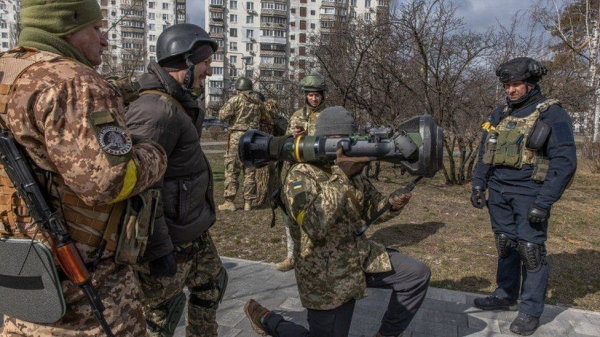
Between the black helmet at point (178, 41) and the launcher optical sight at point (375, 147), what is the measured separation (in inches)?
26.5

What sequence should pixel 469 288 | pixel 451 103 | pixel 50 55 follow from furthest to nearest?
pixel 451 103, pixel 469 288, pixel 50 55

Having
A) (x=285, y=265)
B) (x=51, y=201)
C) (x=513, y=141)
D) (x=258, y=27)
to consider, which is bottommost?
(x=285, y=265)

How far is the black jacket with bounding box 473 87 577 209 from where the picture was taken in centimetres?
347

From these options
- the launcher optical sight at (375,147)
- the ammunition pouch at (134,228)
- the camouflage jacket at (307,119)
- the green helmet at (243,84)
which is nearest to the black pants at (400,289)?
the launcher optical sight at (375,147)

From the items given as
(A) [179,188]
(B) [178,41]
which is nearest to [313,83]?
(B) [178,41]

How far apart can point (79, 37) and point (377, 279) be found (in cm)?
214

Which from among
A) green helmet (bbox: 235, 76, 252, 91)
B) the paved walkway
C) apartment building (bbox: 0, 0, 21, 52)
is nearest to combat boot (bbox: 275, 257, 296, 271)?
the paved walkway

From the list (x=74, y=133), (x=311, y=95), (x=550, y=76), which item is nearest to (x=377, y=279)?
(x=74, y=133)

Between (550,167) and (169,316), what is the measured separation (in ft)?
10.1

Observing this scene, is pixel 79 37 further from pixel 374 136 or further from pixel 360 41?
pixel 360 41

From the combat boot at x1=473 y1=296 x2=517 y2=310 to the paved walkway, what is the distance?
0.05 m

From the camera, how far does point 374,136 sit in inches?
87.6

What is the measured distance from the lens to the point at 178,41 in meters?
2.58

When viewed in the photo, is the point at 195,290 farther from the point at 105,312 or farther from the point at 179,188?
the point at 105,312
